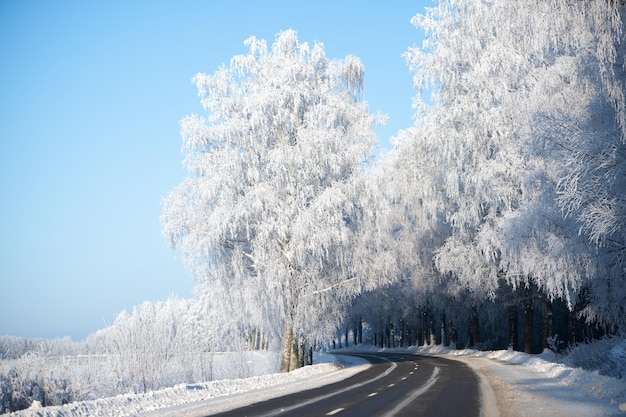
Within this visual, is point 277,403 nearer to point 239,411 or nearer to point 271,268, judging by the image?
point 239,411

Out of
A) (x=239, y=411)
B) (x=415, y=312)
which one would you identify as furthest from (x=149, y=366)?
(x=415, y=312)

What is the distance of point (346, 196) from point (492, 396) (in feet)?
42.9

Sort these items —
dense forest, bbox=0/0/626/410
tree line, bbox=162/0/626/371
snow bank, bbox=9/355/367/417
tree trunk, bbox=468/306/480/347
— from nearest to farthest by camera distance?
snow bank, bbox=9/355/367/417 → dense forest, bbox=0/0/626/410 → tree line, bbox=162/0/626/371 → tree trunk, bbox=468/306/480/347

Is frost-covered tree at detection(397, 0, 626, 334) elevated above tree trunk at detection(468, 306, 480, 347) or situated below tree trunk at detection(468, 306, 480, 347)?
above

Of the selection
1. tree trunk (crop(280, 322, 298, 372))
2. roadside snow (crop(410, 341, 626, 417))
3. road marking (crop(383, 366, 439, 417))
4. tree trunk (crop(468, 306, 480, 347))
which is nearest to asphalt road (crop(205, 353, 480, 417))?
road marking (crop(383, 366, 439, 417))

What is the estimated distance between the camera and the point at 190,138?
93.9 feet

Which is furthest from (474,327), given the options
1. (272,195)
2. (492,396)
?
(492,396)

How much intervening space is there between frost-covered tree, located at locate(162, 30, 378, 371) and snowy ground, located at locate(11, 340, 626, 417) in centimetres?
424

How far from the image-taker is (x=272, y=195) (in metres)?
27.0

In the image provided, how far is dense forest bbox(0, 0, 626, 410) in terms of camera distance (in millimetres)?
20016

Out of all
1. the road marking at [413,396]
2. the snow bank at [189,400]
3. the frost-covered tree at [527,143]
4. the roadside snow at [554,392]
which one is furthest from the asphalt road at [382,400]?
the frost-covered tree at [527,143]

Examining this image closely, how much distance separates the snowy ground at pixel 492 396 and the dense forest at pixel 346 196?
3115 millimetres

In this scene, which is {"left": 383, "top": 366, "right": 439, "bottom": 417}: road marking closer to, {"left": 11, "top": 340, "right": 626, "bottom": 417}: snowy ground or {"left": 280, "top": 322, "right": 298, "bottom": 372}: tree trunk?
{"left": 11, "top": 340, "right": 626, "bottom": 417}: snowy ground

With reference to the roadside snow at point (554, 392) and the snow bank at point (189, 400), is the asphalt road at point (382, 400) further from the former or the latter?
the snow bank at point (189, 400)
